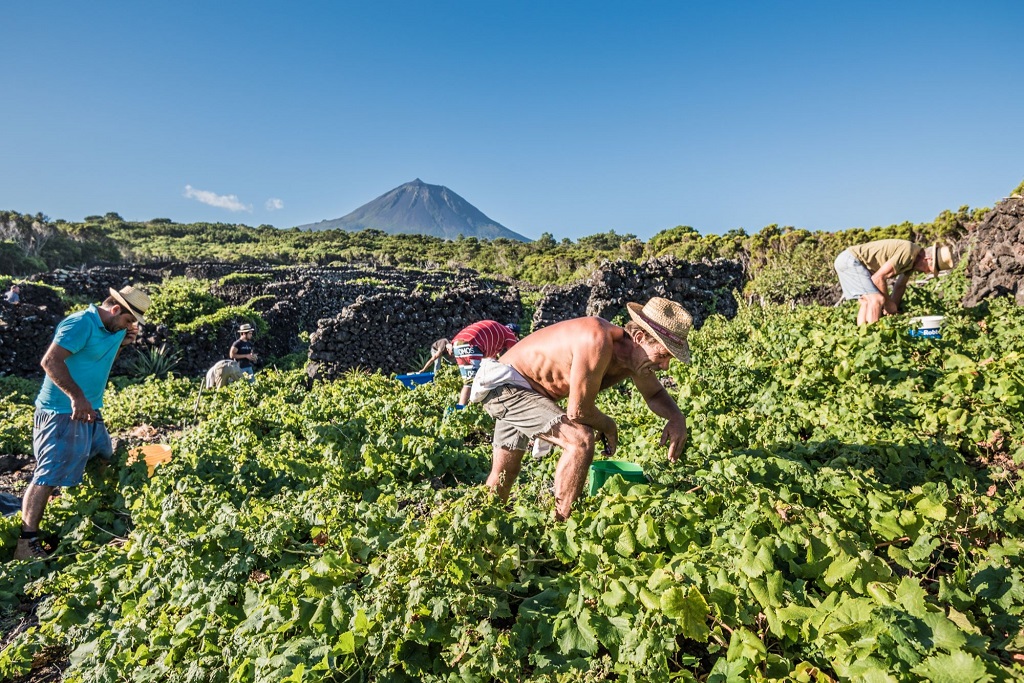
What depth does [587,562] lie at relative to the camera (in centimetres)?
A: 227

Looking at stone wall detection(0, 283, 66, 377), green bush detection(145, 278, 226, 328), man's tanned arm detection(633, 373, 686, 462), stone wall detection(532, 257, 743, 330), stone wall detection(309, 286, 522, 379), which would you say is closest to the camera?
man's tanned arm detection(633, 373, 686, 462)

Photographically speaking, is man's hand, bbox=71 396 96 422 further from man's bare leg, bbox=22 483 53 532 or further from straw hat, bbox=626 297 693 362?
straw hat, bbox=626 297 693 362

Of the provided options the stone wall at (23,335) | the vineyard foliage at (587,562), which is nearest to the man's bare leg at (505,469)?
the vineyard foliage at (587,562)

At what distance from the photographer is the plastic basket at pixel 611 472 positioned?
3.07 meters

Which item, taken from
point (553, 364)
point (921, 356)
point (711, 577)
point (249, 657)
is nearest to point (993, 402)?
point (921, 356)

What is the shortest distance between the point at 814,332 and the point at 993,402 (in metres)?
1.87

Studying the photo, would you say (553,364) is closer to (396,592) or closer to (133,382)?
(396,592)

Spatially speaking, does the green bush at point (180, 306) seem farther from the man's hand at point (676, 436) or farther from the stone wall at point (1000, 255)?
the stone wall at point (1000, 255)

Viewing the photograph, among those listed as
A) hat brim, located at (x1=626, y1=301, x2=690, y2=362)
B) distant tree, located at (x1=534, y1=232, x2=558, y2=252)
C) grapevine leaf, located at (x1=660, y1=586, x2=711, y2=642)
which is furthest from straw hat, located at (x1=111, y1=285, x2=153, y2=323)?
distant tree, located at (x1=534, y1=232, x2=558, y2=252)

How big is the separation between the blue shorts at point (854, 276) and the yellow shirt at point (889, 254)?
0.25 feet

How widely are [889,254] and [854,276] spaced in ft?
1.29

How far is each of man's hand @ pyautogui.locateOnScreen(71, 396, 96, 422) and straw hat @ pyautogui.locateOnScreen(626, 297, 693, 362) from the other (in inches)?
143

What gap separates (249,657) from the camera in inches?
88.0

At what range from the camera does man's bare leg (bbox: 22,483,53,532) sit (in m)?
4.07
